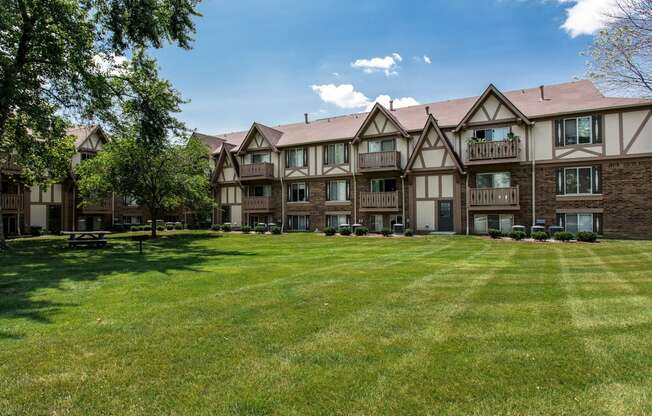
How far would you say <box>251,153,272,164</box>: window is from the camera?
35.3 metres

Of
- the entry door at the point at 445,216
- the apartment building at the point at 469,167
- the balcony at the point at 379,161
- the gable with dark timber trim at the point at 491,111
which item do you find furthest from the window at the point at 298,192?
the gable with dark timber trim at the point at 491,111

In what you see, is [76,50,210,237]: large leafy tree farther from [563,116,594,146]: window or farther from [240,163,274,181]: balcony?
[563,116,594,146]: window

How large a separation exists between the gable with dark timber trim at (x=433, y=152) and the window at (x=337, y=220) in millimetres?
6418

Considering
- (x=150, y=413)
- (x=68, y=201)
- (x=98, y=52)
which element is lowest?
(x=150, y=413)

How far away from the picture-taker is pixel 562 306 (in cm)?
719

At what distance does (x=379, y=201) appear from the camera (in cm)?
2933

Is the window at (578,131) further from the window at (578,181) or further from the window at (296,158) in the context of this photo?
the window at (296,158)

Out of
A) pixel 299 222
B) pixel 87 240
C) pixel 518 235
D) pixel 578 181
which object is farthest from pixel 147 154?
pixel 578 181

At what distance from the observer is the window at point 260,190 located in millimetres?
35625

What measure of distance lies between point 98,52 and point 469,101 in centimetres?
2497

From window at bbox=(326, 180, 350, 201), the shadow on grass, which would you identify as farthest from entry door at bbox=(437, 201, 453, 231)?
the shadow on grass

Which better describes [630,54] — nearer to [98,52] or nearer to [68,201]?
[98,52]

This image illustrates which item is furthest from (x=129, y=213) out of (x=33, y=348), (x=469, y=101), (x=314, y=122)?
(x=33, y=348)

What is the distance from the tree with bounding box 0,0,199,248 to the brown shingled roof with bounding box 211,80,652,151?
14502 millimetres
